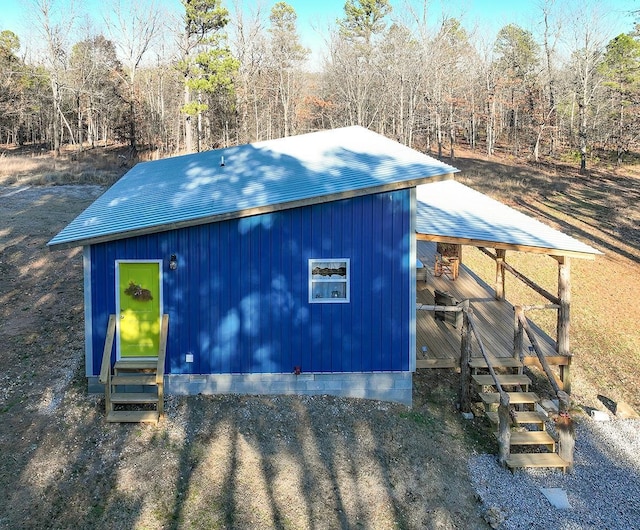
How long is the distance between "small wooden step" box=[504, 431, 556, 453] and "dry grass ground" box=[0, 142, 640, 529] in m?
0.59

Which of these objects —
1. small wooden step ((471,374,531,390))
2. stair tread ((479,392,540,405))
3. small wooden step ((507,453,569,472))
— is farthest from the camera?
small wooden step ((471,374,531,390))

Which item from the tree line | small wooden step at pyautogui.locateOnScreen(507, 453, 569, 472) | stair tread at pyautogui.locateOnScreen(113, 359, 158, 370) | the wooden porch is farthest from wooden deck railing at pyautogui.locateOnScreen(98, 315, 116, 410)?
the tree line

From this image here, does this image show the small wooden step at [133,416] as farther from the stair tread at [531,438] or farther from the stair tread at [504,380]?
the stair tread at [531,438]

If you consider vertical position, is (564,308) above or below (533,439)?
above

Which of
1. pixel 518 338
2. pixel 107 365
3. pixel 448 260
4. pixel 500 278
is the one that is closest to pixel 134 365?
pixel 107 365

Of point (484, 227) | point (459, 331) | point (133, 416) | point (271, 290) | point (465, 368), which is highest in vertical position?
point (484, 227)

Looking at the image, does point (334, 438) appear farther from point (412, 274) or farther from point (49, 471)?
point (49, 471)

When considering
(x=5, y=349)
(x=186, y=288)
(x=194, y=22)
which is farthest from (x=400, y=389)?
(x=194, y=22)

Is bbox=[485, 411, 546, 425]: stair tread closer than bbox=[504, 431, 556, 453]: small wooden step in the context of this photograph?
No

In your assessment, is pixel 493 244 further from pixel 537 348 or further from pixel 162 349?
pixel 162 349

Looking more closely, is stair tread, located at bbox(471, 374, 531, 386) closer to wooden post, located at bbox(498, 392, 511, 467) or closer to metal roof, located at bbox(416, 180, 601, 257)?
wooden post, located at bbox(498, 392, 511, 467)

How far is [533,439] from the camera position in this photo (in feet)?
26.5

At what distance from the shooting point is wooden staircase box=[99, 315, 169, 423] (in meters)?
8.24

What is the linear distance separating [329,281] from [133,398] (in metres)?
3.58
